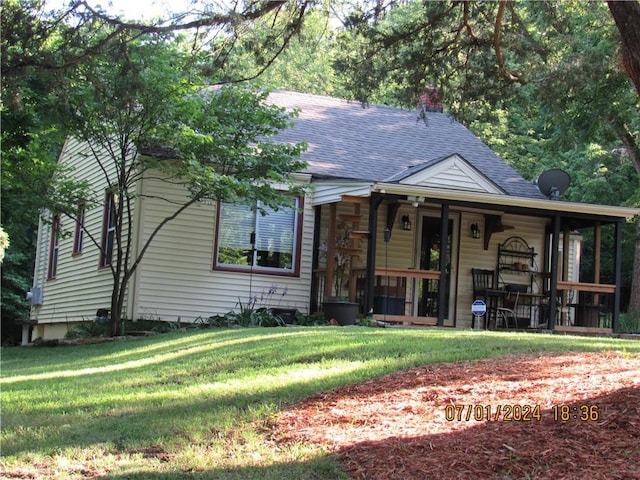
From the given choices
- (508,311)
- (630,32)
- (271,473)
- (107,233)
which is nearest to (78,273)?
(107,233)

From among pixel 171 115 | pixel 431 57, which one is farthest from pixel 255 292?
pixel 431 57

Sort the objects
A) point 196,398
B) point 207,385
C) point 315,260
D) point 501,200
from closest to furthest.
Answer: 1. point 196,398
2. point 207,385
3. point 501,200
4. point 315,260

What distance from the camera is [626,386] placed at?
5.27 meters

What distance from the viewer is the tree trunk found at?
5.13 meters

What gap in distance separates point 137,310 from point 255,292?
217 cm

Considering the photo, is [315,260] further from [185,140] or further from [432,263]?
[185,140]

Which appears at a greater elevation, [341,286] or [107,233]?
[107,233]

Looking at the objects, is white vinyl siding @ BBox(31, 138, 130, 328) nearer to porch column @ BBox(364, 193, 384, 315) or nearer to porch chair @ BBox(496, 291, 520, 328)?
porch column @ BBox(364, 193, 384, 315)

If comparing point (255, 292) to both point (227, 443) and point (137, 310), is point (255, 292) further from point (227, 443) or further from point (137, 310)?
point (227, 443)

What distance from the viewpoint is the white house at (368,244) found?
14.3 meters

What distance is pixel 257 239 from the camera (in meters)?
15.1

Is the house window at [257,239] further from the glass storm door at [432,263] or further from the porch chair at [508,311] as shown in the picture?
the porch chair at [508,311]

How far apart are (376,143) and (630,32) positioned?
12579 millimetres

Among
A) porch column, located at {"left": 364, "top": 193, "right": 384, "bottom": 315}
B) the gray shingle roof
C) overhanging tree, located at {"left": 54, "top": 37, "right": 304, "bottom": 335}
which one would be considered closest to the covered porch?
porch column, located at {"left": 364, "top": 193, "right": 384, "bottom": 315}
